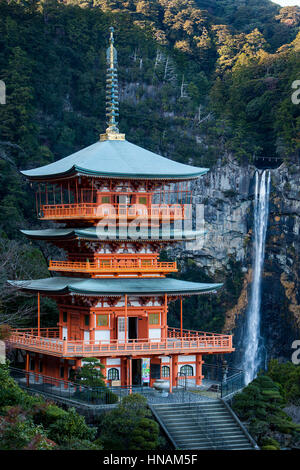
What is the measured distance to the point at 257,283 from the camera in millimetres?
60000

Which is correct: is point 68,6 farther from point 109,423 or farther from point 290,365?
point 109,423

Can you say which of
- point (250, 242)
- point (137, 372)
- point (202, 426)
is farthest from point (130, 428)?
point (250, 242)

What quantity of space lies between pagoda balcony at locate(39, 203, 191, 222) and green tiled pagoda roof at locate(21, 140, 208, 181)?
1.29 metres

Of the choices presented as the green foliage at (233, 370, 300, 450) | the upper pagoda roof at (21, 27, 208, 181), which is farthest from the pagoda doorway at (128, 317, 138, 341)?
the upper pagoda roof at (21, 27, 208, 181)

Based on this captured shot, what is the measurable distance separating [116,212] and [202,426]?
8.87m

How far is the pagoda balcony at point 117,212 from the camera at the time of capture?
30031mm

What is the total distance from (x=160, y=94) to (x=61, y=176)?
44.5 metres

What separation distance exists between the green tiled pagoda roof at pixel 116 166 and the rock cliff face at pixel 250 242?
28690 mm

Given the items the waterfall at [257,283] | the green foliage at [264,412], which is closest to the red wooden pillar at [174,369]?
the green foliage at [264,412]

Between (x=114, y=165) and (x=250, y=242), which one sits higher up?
(x=114, y=165)

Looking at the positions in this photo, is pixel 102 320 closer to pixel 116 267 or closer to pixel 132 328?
pixel 132 328

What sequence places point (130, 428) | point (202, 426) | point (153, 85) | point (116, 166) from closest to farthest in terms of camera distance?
point (130, 428) < point (202, 426) < point (116, 166) < point (153, 85)

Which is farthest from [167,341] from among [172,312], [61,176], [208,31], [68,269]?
[208,31]

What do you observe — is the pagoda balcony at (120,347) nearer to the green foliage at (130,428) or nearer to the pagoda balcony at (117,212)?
the green foliage at (130,428)
